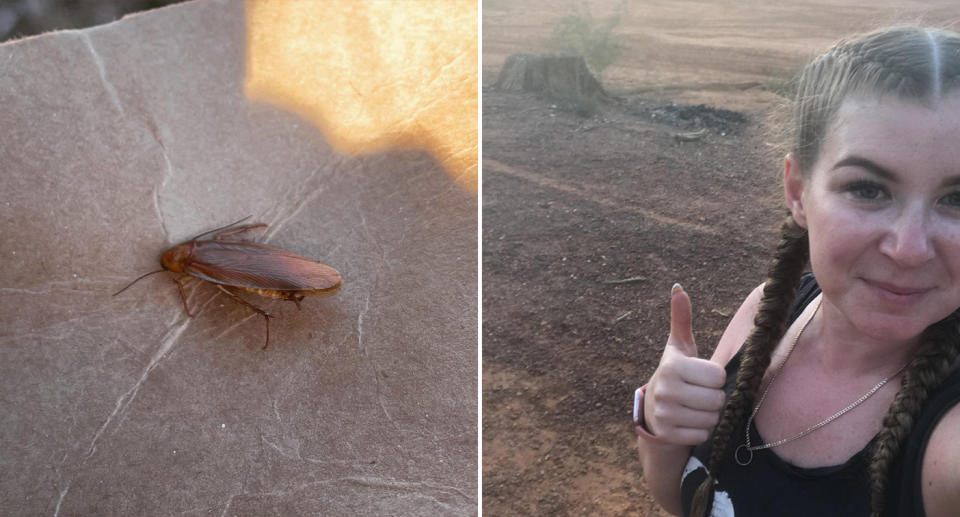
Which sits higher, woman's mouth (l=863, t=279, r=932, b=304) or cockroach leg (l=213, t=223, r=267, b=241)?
woman's mouth (l=863, t=279, r=932, b=304)

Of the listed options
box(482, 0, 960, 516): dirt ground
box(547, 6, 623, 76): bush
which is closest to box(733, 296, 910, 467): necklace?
box(482, 0, 960, 516): dirt ground

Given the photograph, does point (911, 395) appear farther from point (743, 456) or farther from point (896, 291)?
point (743, 456)

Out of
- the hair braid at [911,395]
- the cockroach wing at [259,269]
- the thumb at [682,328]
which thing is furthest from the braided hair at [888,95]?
the cockroach wing at [259,269]

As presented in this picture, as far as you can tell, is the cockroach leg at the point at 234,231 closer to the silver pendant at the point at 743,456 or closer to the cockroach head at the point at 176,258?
the cockroach head at the point at 176,258

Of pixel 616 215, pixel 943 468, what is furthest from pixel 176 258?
pixel 943 468

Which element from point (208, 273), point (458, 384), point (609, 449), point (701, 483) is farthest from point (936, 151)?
point (208, 273)

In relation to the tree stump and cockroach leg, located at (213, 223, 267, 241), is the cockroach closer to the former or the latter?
cockroach leg, located at (213, 223, 267, 241)

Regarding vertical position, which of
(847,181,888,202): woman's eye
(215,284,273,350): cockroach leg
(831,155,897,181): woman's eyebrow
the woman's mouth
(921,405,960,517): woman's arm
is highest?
(831,155,897,181): woman's eyebrow
